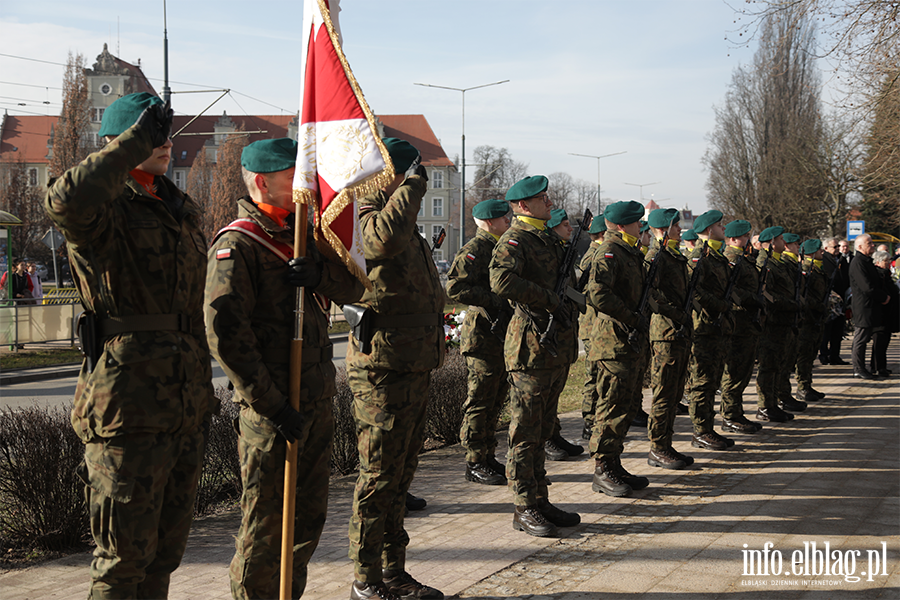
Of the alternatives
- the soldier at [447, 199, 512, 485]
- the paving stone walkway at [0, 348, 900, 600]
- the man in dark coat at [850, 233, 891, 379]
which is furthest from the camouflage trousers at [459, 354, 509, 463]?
the man in dark coat at [850, 233, 891, 379]

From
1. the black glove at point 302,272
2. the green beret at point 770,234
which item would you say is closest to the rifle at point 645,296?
the black glove at point 302,272

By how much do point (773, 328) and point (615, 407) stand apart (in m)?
4.54

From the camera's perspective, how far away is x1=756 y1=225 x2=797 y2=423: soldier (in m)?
9.30

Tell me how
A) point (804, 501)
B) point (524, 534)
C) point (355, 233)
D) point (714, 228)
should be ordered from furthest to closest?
point (714, 228) → point (804, 501) → point (524, 534) → point (355, 233)

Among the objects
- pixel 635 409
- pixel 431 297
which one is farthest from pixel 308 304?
pixel 635 409

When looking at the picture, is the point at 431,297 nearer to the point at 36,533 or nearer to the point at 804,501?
the point at 36,533

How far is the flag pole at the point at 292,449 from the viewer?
3.11 m

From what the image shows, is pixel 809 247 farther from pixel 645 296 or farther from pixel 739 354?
pixel 645 296

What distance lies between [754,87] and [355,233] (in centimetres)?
4595

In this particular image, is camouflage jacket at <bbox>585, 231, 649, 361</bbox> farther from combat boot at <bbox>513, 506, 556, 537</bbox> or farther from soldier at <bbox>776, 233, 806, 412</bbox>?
soldier at <bbox>776, 233, 806, 412</bbox>

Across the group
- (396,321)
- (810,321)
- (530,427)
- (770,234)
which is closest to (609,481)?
(530,427)

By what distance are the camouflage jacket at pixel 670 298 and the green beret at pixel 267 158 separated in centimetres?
416

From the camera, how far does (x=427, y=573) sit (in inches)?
175

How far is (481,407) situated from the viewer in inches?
263
